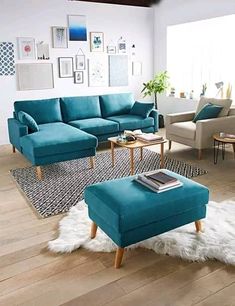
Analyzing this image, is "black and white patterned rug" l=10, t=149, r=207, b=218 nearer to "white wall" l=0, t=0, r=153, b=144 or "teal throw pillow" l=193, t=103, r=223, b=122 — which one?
"teal throw pillow" l=193, t=103, r=223, b=122

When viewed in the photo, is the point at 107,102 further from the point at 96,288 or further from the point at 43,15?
the point at 96,288

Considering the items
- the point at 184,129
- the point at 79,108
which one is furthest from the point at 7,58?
the point at 184,129

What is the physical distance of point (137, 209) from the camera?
7.32 feet

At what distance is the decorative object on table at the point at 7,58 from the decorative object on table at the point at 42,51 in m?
0.45

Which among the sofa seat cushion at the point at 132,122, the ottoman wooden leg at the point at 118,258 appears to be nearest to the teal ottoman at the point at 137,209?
the ottoman wooden leg at the point at 118,258

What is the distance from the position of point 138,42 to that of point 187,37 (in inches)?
38.1

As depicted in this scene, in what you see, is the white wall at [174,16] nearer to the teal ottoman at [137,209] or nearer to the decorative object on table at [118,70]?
the decorative object on table at [118,70]

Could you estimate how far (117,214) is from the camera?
2188 millimetres

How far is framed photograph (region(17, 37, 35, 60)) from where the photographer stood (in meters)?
5.50

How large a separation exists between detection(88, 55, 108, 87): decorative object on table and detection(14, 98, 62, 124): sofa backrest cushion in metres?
1.17

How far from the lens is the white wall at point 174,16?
5.35 meters

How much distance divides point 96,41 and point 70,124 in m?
1.87

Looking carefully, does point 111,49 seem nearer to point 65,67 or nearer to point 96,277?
point 65,67

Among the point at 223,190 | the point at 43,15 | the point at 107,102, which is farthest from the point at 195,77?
the point at 223,190
